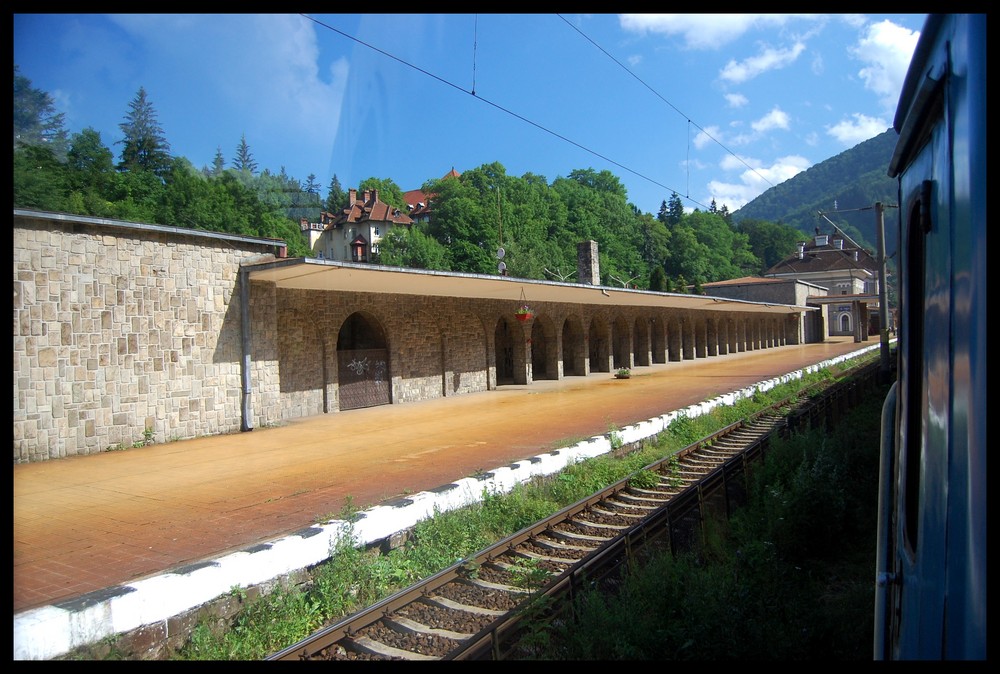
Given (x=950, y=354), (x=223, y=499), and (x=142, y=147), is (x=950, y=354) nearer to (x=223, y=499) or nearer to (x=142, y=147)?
(x=223, y=499)

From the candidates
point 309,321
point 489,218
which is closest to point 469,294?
point 309,321

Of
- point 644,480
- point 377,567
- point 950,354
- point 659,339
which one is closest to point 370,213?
point 659,339

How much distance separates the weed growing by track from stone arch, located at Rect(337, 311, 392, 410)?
26.3ft

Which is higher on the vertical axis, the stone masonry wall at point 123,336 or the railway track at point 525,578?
the stone masonry wall at point 123,336

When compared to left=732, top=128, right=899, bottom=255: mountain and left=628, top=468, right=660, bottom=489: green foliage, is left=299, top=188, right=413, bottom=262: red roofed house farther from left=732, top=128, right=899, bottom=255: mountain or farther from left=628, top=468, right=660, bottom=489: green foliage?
left=628, top=468, right=660, bottom=489: green foliage

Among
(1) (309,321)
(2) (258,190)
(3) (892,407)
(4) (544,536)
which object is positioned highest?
(2) (258,190)

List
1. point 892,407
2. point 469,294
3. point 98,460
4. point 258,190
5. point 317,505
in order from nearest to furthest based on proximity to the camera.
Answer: point 892,407, point 317,505, point 98,460, point 469,294, point 258,190

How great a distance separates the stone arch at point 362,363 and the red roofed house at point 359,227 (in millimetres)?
42671

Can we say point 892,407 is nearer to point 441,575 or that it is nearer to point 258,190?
point 441,575

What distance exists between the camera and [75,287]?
9391 mm

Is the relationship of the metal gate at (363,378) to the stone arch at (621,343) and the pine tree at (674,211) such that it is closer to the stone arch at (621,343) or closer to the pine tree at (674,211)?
the stone arch at (621,343)

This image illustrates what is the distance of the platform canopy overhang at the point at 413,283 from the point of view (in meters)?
11.2

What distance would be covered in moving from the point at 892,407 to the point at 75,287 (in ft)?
33.4

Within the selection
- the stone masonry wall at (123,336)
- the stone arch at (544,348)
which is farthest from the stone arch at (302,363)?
the stone arch at (544,348)
